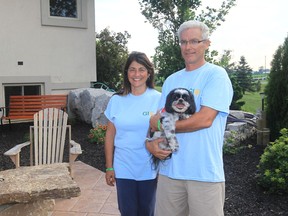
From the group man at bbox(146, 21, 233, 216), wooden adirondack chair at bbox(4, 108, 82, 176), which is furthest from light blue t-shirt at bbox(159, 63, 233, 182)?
wooden adirondack chair at bbox(4, 108, 82, 176)

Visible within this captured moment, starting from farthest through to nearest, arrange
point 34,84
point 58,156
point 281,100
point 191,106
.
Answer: point 34,84 < point 281,100 < point 58,156 < point 191,106

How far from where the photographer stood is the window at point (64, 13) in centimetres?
905

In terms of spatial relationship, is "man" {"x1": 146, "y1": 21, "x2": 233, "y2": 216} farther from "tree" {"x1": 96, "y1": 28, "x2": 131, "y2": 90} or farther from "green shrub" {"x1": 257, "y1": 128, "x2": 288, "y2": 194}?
"tree" {"x1": 96, "y1": 28, "x2": 131, "y2": 90}

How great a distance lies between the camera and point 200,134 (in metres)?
2.08

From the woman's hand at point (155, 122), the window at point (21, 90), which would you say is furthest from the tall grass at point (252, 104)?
the woman's hand at point (155, 122)

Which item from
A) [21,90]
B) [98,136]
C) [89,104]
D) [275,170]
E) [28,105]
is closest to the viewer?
[275,170]

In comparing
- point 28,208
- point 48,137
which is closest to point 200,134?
point 28,208

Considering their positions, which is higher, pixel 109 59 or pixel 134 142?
pixel 109 59

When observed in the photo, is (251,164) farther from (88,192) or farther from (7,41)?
(7,41)

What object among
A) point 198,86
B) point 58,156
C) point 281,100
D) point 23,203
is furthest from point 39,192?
point 281,100

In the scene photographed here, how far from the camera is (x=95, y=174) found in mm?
5078

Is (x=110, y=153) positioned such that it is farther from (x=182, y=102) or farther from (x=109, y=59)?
(x=109, y=59)

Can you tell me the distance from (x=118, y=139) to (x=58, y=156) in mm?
2339

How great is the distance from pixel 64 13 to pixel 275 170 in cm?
756
